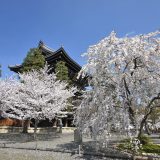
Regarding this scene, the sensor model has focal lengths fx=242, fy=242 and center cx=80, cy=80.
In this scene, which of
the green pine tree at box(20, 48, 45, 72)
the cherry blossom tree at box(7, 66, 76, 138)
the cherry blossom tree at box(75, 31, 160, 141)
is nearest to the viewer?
the cherry blossom tree at box(75, 31, 160, 141)

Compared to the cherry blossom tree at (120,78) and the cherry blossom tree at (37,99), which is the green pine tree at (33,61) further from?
the cherry blossom tree at (120,78)

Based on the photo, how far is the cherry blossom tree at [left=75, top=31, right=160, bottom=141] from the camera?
11859mm

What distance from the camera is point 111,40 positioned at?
40.6 ft

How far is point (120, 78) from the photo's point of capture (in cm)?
1211

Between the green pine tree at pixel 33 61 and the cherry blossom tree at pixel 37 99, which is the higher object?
the green pine tree at pixel 33 61

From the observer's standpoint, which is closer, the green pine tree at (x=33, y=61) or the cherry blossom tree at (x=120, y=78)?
the cherry blossom tree at (x=120, y=78)

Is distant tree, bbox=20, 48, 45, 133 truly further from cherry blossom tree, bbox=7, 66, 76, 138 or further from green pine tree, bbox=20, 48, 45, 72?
cherry blossom tree, bbox=7, 66, 76, 138

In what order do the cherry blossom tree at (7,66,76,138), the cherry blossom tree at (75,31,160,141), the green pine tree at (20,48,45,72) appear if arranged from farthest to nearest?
the green pine tree at (20,48,45,72), the cherry blossom tree at (7,66,76,138), the cherry blossom tree at (75,31,160,141)

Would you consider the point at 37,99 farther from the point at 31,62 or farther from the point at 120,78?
the point at 31,62

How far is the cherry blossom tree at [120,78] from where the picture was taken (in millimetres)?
11859

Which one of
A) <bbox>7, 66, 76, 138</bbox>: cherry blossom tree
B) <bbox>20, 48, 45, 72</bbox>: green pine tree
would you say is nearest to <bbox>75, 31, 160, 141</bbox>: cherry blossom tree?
<bbox>7, 66, 76, 138</bbox>: cherry blossom tree

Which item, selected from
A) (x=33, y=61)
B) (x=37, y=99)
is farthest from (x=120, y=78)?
(x=33, y=61)

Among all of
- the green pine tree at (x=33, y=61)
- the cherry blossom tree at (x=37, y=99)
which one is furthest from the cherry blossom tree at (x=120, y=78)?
the green pine tree at (x=33, y=61)

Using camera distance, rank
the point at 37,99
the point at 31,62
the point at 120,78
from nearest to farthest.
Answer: the point at 120,78 → the point at 37,99 → the point at 31,62
